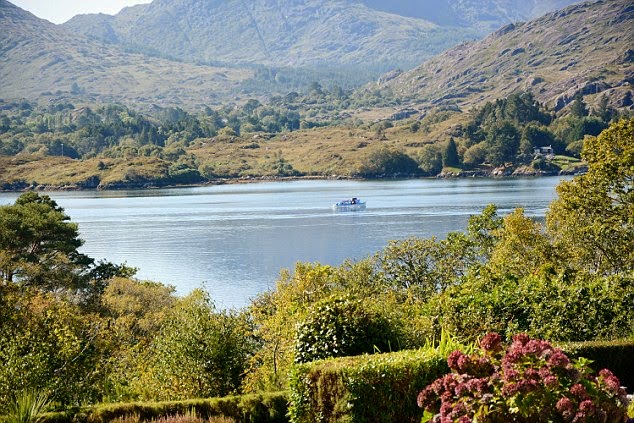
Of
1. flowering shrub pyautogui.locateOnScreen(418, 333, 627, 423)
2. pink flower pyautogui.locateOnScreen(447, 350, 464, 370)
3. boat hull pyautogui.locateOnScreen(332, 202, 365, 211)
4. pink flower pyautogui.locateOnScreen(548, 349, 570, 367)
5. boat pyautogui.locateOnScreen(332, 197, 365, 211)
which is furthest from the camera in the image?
boat pyautogui.locateOnScreen(332, 197, 365, 211)

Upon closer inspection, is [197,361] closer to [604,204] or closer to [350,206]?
[604,204]

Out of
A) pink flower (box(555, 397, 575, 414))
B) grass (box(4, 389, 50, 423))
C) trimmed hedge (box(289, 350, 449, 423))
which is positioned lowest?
grass (box(4, 389, 50, 423))

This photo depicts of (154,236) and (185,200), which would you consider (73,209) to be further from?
(154,236)

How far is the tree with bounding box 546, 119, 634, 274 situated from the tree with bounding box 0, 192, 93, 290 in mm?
31866

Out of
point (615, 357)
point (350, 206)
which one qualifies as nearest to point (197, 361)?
point (615, 357)

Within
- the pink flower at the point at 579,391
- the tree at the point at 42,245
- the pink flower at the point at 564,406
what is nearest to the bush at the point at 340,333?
the pink flower at the point at 579,391

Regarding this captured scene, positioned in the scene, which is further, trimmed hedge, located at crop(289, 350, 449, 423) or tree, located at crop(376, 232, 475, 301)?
tree, located at crop(376, 232, 475, 301)

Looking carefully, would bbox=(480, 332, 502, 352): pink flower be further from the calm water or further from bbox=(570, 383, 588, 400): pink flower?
the calm water

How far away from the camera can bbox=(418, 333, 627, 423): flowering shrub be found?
8312mm

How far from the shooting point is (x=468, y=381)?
28.9ft

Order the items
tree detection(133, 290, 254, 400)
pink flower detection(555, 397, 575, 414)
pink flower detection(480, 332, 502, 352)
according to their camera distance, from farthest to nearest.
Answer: tree detection(133, 290, 254, 400) < pink flower detection(480, 332, 502, 352) < pink flower detection(555, 397, 575, 414)

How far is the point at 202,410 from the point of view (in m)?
14.9

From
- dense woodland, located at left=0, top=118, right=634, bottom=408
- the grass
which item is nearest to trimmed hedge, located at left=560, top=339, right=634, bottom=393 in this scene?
dense woodland, located at left=0, top=118, right=634, bottom=408

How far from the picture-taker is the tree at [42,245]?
5309 centimetres
